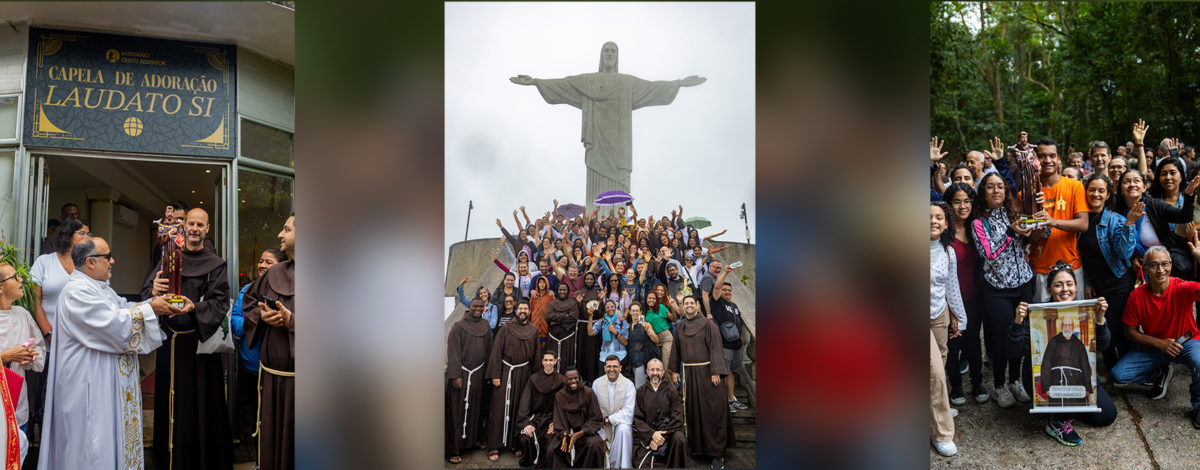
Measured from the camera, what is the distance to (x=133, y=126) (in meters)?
5.13

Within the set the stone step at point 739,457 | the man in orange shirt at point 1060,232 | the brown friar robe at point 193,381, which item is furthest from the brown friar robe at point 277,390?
the man in orange shirt at point 1060,232

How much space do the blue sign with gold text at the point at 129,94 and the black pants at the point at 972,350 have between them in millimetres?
5293

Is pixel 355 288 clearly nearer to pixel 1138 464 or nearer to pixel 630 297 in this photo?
pixel 630 297

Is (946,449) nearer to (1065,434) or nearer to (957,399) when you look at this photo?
(957,399)

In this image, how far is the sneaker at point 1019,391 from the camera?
15.4 ft

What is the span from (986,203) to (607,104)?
2584mm

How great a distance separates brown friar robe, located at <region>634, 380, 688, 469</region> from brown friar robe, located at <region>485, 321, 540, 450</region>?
75 centimetres

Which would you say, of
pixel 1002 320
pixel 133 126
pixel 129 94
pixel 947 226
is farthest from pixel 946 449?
A: pixel 129 94

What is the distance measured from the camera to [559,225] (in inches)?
186

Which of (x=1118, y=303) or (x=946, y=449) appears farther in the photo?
(x=1118, y=303)

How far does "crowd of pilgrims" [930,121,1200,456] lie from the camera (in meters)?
4.62

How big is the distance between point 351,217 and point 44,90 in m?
2.86

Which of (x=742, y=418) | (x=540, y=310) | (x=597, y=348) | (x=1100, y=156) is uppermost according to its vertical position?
(x=1100, y=156)

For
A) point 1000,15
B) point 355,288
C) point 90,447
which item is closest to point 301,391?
point 355,288
